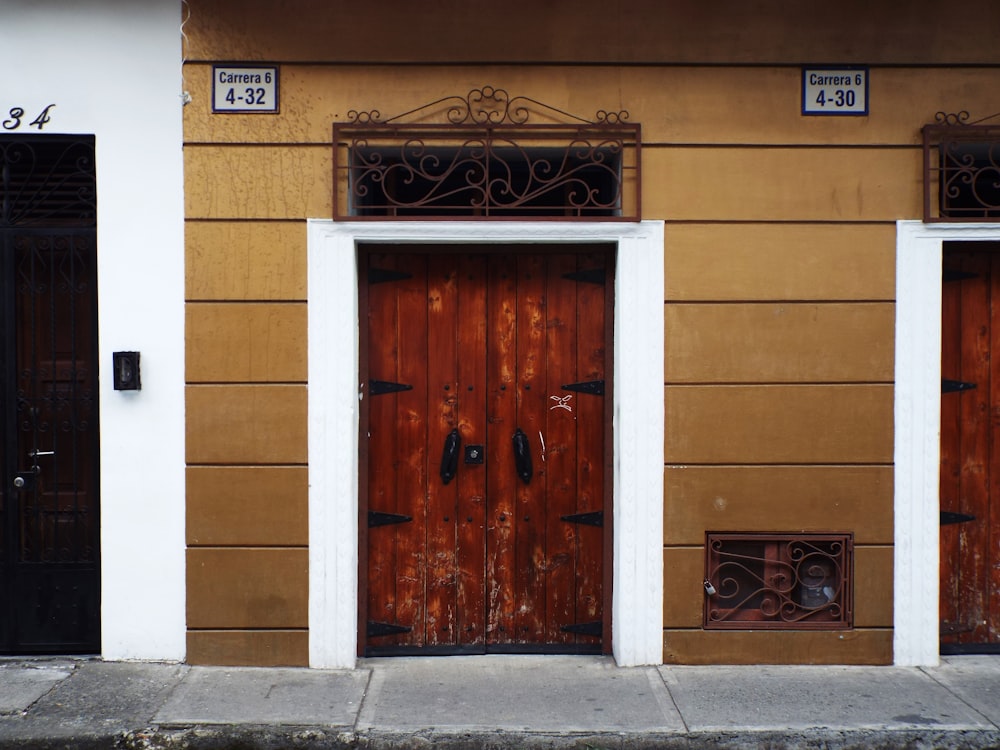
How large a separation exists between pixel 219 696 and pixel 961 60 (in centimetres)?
544

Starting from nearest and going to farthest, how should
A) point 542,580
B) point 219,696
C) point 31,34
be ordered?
1. point 219,696
2. point 31,34
3. point 542,580

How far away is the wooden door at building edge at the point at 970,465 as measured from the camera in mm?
5258

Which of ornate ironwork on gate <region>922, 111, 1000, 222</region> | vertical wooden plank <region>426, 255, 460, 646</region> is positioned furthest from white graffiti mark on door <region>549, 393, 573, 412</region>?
ornate ironwork on gate <region>922, 111, 1000, 222</region>

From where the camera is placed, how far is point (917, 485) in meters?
5.05

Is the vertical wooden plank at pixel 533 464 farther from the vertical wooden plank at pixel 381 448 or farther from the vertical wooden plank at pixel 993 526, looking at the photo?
the vertical wooden plank at pixel 993 526

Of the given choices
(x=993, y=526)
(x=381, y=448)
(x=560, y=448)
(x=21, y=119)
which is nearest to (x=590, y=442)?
(x=560, y=448)

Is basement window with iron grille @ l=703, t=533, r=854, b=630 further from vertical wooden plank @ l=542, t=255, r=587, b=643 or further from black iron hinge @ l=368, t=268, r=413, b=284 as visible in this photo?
black iron hinge @ l=368, t=268, r=413, b=284

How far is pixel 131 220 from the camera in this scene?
4.97 m

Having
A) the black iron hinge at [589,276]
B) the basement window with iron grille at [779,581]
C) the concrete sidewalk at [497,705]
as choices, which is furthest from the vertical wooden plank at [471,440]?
the basement window with iron grille at [779,581]

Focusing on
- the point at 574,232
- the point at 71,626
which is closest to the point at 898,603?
the point at 574,232

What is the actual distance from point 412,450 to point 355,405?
45 cm

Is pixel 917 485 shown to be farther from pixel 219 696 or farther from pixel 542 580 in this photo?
pixel 219 696

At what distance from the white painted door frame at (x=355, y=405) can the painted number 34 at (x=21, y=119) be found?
1636mm

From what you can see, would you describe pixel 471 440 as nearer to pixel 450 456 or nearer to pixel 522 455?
pixel 450 456
